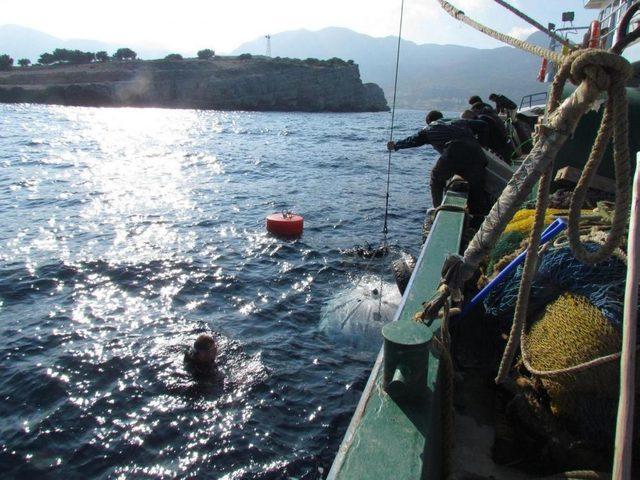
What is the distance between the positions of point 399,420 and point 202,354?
508 cm

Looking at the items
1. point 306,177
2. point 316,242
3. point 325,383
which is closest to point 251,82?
point 306,177

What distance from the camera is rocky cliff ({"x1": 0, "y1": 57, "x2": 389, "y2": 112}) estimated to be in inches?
3654

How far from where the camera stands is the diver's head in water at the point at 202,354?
297 inches

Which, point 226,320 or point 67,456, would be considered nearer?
point 67,456

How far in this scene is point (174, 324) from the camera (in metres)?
9.34

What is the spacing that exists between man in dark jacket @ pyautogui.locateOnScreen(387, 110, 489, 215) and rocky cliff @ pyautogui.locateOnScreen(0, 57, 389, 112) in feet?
317

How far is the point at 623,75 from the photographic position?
2.53 metres

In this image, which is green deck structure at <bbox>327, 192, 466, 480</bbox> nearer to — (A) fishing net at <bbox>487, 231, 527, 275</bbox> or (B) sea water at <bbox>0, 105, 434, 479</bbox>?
(A) fishing net at <bbox>487, 231, 527, 275</bbox>

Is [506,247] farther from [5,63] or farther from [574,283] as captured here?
[5,63]

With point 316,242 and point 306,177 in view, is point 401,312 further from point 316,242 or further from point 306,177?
point 306,177

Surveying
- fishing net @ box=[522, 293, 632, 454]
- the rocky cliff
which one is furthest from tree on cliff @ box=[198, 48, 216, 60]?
fishing net @ box=[522, 293, 632, 454]

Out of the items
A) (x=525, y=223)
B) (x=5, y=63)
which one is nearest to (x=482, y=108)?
(x=525, y=223)

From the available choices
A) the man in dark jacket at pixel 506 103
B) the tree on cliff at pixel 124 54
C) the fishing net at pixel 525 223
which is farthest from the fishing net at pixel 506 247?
the tree on cliff at pixel 124 54

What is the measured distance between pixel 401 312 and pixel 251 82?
115192 millimetres
